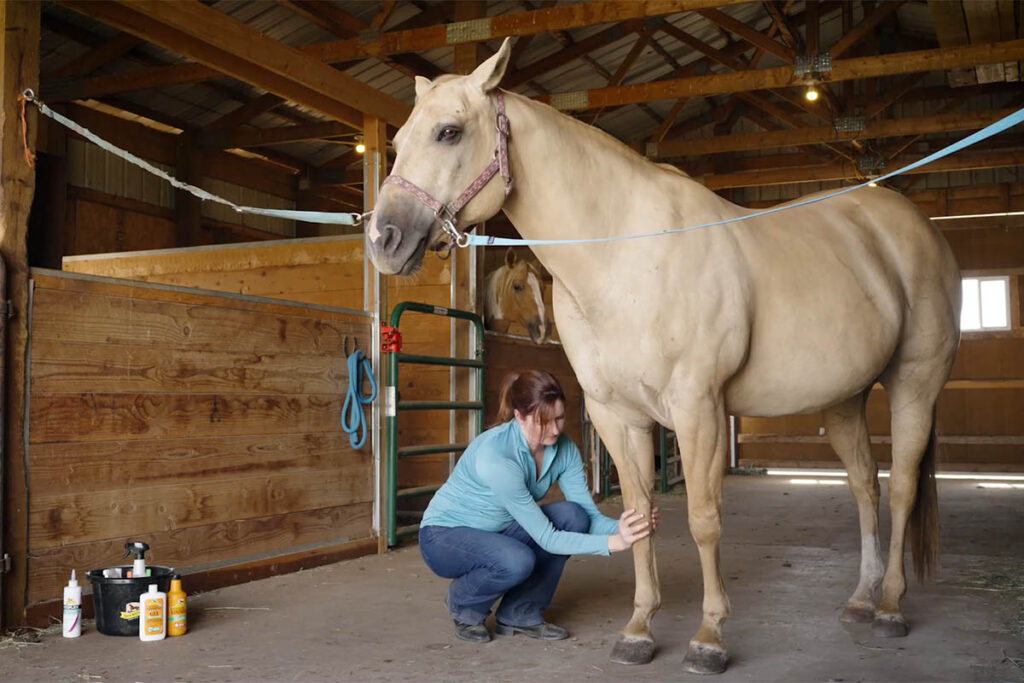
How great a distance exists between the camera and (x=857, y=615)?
9.48 ft

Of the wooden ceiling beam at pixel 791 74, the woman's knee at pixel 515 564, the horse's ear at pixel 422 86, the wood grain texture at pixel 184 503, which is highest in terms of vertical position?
the wooden ceiling beam at pixel 791 74

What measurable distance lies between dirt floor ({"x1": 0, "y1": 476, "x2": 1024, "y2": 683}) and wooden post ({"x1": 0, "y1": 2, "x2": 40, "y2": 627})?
0.23 metres

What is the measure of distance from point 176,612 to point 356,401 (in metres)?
1.54

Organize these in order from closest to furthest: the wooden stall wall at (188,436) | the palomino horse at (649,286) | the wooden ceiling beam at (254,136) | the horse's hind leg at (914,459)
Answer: the palomino horse at (649,286)
the wooden stall wall at (188,436)
the horse's hind leg at (914,459)
the wooden ceiling beam at (254,136)

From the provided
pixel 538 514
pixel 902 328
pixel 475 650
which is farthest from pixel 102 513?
pixel 902 328

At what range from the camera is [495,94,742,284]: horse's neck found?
2.36m

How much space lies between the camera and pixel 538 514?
7.89ft

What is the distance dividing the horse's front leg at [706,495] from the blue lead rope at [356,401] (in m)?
2.07

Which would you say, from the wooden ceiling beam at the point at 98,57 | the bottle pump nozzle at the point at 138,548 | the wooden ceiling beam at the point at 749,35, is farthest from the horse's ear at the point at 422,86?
the wooden ceiling beam at the point at 98,57

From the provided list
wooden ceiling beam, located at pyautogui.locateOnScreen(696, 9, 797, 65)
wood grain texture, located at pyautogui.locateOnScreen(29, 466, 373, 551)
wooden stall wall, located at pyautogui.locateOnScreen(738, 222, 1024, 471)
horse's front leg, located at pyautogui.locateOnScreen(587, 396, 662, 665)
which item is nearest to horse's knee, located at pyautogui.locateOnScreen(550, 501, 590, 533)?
horse's front leg, located at pyautogui.locateOnScreen(587, 396, 662, 665)

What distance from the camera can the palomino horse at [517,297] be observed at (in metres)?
6.86

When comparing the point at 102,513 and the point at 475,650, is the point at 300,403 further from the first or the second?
the point at 475,650

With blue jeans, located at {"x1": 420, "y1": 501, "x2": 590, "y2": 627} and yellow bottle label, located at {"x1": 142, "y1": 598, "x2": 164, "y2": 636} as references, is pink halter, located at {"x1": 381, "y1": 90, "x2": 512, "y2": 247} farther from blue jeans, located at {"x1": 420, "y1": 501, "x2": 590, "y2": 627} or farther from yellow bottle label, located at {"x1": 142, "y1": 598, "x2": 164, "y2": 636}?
yellow bottle label, located at {"x1": 142, "y1": 598, "x2": 164, "y2": 636}

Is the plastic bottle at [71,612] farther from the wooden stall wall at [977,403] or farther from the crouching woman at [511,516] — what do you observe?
the wooden stall wall at [977,403]
